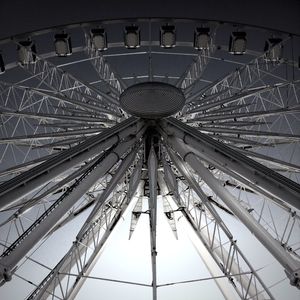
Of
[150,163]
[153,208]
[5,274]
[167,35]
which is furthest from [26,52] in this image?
[5,274]

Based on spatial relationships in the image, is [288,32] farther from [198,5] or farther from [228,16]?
[198,5]

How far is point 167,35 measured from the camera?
22734mm

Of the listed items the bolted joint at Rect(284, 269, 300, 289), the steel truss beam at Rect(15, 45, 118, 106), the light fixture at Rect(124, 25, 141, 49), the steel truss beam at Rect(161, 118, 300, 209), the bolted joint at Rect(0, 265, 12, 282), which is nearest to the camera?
the bolted joint at Rect(0, 265, 12, 282)

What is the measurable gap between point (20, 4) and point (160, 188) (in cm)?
1227

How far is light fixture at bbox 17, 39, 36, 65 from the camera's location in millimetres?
21156

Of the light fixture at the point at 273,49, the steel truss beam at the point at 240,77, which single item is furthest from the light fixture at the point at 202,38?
the light fixture at the point at 273,49

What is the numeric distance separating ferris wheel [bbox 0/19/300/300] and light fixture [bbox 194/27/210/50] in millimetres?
62

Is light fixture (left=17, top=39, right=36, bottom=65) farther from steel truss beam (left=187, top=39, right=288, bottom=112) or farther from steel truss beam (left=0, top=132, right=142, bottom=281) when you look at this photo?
steel truss beam (left=187, top=39, right=288, bottom=112)

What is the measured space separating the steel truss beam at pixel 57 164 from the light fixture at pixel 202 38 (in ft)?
23.5

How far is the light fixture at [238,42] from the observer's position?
73.0ft

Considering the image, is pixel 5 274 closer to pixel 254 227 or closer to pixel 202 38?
pixel 254 227

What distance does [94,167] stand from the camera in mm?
15352

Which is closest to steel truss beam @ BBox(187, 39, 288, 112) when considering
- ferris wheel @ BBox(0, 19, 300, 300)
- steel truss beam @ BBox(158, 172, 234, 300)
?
ferris wheel @ BBox(0, 19, 300, 300)

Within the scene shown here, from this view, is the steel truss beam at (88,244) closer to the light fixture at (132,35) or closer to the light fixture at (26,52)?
the light fixture at (132,35)
